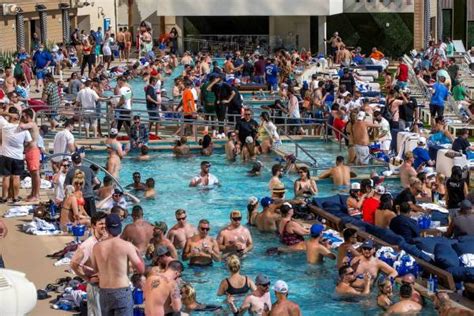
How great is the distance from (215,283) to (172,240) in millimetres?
1360

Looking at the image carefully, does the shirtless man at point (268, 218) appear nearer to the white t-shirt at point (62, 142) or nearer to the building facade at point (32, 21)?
the white t-shirt at point (62, 142)

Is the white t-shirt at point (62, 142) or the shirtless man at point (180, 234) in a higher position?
the white t-shirt at point (62, 142)

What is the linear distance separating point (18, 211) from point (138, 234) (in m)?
3.09

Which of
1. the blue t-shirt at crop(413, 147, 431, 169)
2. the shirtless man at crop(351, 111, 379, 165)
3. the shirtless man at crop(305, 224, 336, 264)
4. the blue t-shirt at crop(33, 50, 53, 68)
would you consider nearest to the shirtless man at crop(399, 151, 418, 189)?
the blue t-shirt at crop(413, 147, 431, 169)

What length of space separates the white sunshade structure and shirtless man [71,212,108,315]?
102 feet

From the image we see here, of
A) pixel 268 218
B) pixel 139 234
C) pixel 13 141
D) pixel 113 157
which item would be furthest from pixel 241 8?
pixel 139 234

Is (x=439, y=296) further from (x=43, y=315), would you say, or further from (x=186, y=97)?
(x=186, y=97)

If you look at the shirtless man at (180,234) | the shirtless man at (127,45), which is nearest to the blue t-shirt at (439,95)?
the shirtless man at (180,234)

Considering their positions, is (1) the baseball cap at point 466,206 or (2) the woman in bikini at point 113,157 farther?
(2) the woman in bikini at point 113,157

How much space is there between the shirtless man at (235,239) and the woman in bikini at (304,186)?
350 centimetres

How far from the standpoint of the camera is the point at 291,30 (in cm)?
4559

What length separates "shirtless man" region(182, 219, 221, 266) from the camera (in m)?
16.9

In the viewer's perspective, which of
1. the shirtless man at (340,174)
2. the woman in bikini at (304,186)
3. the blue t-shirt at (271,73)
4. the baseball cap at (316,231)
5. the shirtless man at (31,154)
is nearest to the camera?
the baseball cap at (316,231)

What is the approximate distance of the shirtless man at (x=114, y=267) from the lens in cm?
1182
